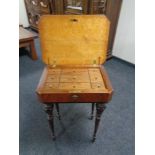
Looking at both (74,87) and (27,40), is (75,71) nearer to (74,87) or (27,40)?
(74,87)

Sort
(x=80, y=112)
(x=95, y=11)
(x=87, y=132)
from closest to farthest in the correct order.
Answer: (x=87, y=132)
(x=80, y=112)
(x=95, y=11)

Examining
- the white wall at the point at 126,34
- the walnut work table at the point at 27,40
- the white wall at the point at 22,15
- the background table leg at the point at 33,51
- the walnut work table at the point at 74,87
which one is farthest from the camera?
the white wall at the point at 22,15

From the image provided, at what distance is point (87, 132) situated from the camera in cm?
142

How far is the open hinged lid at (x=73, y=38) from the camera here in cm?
103

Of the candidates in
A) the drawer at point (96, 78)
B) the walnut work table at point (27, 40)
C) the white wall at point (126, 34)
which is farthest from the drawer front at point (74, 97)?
the walnut work table at point (27, 40)

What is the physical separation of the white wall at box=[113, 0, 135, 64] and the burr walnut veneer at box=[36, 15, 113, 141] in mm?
1323

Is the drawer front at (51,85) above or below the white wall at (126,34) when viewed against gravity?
below

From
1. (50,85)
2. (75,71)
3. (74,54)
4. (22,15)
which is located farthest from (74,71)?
(22,15)

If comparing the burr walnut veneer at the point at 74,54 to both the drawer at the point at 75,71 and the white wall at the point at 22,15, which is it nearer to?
the drawer at the point at 75,71

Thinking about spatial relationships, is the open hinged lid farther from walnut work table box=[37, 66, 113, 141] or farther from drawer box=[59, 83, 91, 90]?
drawer box=[59, 83, 91, 90]

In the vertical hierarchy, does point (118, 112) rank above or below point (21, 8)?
below
